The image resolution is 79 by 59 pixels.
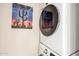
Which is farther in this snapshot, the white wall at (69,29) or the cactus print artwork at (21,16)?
the cactus print artwork at (21,16)

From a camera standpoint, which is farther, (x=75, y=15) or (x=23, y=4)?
(x=23, y=4)

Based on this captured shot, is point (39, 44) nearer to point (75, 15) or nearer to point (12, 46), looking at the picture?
point (12, 46)

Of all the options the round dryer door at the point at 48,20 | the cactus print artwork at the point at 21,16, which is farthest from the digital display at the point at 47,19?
the cactus print artwork at the point at 21,16

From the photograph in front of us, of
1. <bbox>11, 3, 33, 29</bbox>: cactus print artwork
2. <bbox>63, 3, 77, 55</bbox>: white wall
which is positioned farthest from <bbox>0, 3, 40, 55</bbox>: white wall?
<bbox>63, 3, 77, 55</bbox>: white wall

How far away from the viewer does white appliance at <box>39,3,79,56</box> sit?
4.82 ft

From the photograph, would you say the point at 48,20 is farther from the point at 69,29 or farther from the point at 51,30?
the point at 69,29

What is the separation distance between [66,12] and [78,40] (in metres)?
0.29

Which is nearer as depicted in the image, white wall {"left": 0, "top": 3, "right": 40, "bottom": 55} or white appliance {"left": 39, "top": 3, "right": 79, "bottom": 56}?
white appliance {"left": 39, "top": 3, "right": 79, "bottom": 56}

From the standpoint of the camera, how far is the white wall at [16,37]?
5.16ft

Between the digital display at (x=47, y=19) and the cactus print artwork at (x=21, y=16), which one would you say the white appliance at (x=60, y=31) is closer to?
the digital display at (x=47, y=19)

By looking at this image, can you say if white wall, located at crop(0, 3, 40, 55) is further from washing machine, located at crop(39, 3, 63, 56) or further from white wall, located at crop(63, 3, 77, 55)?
white wall, located at crop(63, 3, 77, 55)

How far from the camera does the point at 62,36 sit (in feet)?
4.81

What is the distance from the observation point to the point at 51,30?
1562 mm

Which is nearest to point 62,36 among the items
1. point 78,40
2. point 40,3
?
point 78,40
